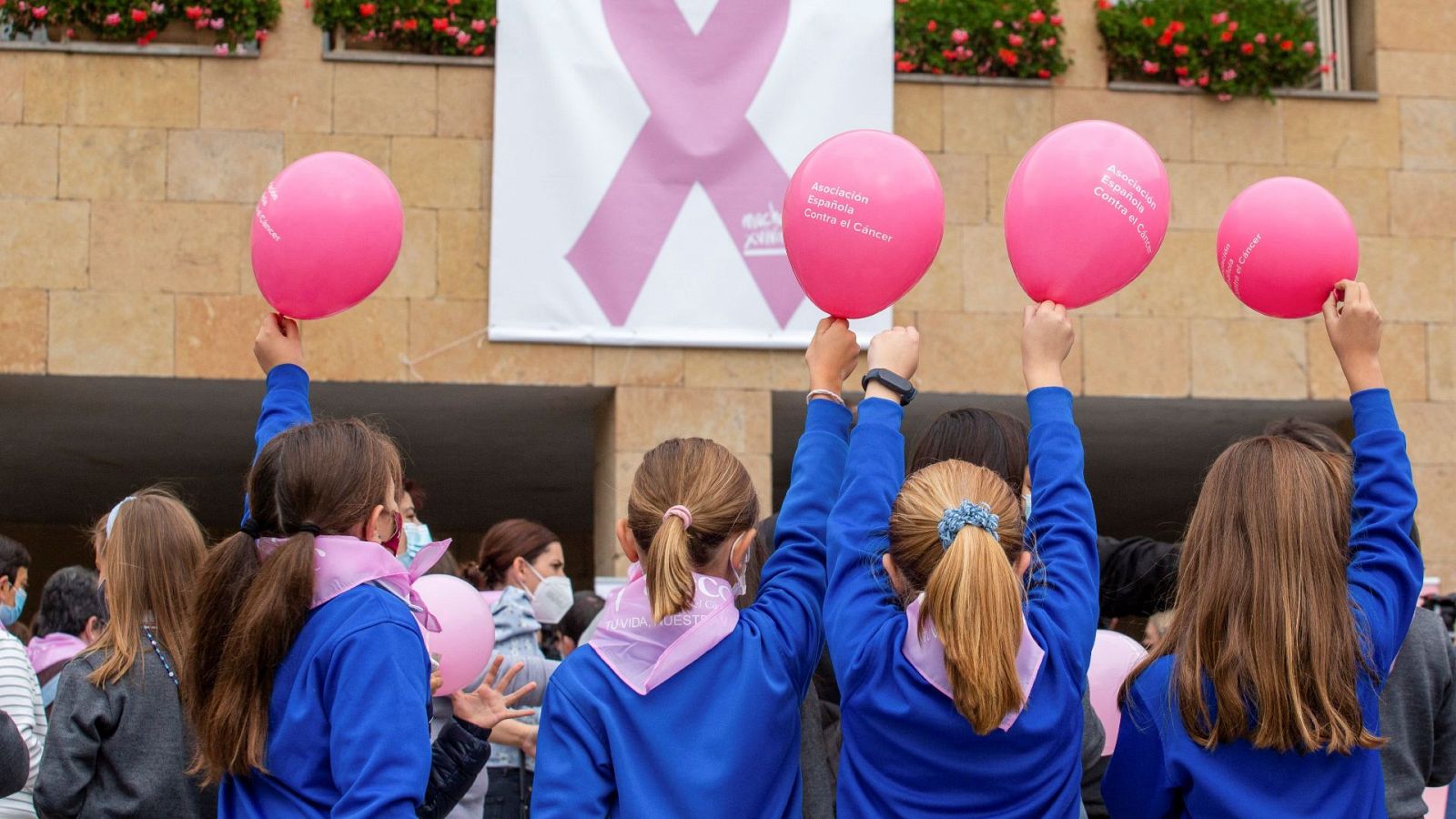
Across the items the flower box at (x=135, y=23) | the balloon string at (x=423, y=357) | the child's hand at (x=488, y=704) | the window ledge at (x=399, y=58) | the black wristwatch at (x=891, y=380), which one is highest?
the flower box at (x=135, y=23)

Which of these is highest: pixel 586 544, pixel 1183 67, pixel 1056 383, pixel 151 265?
pixel 1183 67

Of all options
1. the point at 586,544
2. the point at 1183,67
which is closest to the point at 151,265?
the point at 1183,67

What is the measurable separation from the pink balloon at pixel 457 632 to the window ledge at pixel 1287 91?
244 inches

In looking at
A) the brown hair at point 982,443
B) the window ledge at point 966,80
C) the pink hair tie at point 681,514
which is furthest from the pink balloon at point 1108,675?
the window ledge at point 966,80

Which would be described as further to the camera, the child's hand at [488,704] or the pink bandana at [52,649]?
the pink bandana at [52,649]

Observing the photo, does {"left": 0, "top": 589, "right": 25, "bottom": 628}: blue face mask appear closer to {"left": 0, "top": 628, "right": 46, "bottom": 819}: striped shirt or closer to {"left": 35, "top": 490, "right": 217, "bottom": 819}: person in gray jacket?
{"left": 0, "top": 628, "right": 46, "bottom": 819}: striped shirt

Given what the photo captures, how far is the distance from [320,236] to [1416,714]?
7.60 ft

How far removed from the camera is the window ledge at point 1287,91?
861cm

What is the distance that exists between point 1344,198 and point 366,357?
5528 mm

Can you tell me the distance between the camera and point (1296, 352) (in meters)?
8.59

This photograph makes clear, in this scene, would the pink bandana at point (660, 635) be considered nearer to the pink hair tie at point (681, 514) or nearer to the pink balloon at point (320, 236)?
the pink hair tie at point (681, 514)

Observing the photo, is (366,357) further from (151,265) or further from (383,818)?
(383,818)

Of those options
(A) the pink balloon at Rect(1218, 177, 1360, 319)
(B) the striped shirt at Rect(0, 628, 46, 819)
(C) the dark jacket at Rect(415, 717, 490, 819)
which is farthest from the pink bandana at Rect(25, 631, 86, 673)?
(A) the pink balloon at Rect(1218, 177, 1360, 319)

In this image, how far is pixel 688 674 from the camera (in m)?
2.46
